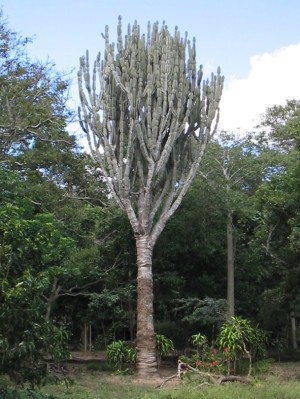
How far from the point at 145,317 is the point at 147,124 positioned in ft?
14.4

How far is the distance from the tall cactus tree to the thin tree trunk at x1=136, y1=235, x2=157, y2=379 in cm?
2

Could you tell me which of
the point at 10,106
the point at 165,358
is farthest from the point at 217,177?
the point at 10,106

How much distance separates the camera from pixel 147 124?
12.8 metres

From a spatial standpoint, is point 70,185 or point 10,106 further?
point 70,185

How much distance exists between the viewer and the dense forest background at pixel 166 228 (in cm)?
1122

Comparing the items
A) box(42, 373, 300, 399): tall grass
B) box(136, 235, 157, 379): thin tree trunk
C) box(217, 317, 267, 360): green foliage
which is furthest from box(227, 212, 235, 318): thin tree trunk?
box(42, 373, 300, 399): tall grass

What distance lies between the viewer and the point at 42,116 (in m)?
10.6

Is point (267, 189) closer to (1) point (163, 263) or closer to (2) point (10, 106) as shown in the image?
(1) point (163, 263)

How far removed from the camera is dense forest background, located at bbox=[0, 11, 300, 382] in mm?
11219

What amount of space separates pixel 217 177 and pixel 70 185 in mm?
4827

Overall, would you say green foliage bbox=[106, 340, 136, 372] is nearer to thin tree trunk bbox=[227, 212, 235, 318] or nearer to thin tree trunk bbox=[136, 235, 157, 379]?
thin tree trunk bbox=[136, 235, 157, 379]

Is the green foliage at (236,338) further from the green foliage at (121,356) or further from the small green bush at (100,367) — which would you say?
the small green bush at (100,367)

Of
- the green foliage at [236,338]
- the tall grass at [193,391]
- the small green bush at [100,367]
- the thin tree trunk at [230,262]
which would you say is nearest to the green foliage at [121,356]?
the small green bush at [100,367]

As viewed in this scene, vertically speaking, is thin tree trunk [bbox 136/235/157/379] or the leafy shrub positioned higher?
thin tree trunk [bbox 136/235/157/379]
